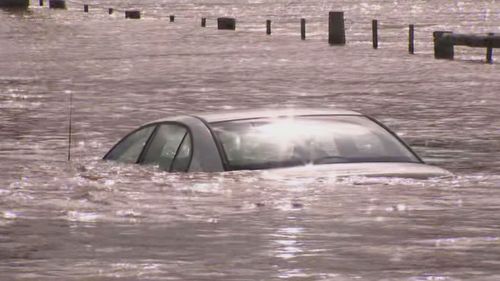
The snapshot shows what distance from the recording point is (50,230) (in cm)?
952

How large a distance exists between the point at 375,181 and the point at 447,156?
26.5ft

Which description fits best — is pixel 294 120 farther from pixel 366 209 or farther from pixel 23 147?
pixel 23 147

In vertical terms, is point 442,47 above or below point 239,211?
below

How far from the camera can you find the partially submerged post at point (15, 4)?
103000 millimetres

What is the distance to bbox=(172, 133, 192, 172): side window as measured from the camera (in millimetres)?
11039

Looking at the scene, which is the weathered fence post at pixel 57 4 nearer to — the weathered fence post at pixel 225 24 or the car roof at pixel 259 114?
the weathered fence post at pixel 225 24

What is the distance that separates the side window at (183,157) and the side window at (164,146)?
8 cm

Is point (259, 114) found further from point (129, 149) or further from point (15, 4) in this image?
point (15, 4)

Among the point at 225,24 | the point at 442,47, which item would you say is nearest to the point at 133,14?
the point at 225,24

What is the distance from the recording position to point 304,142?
10.8 metres

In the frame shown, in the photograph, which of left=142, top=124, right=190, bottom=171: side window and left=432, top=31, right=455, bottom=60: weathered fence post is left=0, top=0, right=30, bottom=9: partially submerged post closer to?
left=432, top=31, right=455, bottom=60: weathered fence post

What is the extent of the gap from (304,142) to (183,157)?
95 cm

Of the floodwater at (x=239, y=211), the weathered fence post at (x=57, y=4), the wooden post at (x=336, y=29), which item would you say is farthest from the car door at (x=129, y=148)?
the weathered fence post at (x=57, y=4)

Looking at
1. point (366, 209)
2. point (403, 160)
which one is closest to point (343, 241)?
point (366, 209)
